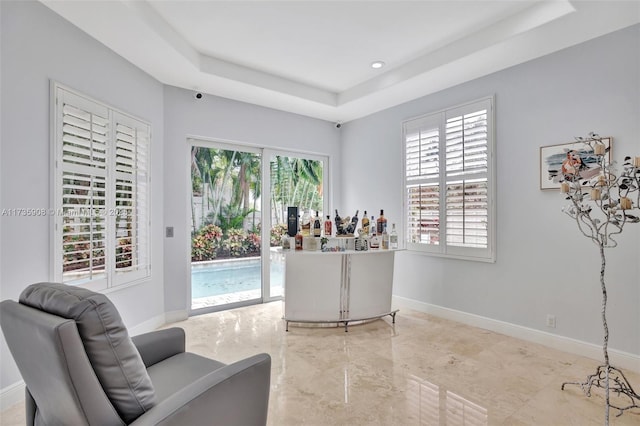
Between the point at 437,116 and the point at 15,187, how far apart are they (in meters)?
4.19

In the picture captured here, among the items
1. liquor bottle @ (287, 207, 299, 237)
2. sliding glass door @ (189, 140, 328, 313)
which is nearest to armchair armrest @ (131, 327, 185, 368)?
liquor bottle @ (287, 207, 299, 237)

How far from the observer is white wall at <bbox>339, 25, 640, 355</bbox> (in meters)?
2.94

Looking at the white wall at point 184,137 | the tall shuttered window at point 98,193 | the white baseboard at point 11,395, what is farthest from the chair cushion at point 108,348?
the white wall at point 184,137

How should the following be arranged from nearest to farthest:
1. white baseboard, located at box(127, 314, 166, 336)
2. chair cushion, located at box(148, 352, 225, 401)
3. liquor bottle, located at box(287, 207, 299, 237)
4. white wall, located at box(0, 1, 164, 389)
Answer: chair cushion, located at box(148, 352, 225, 401) < white wall, located at box(0, 1, 164, 389) < white baseboard, located at box(127, 314, 166, 336) < liquor bottle, located at box(287, 207, 299, 237)

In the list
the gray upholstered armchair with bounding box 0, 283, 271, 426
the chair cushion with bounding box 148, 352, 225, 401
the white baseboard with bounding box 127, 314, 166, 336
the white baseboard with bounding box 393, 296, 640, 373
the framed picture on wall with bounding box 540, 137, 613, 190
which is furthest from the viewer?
the white baseboard with bounding box 127, 314, 166, 336

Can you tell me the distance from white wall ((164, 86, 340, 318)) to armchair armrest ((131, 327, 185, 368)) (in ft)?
7.43

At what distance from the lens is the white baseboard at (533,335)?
2937 mm

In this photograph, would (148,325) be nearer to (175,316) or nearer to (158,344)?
(175,316)

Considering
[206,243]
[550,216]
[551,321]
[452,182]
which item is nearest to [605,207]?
[550,216]

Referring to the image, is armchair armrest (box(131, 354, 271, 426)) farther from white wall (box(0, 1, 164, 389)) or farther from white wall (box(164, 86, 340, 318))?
white wall (box(164, 86, 340, 318))

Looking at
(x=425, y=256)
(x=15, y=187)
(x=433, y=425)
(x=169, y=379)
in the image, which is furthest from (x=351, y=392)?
(x=15, y=187)

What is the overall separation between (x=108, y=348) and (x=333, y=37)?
10.5ft

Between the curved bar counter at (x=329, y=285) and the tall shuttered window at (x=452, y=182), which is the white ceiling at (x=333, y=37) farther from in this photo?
the curved bar counter at (x=329, y=285)

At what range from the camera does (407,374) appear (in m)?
2.80
